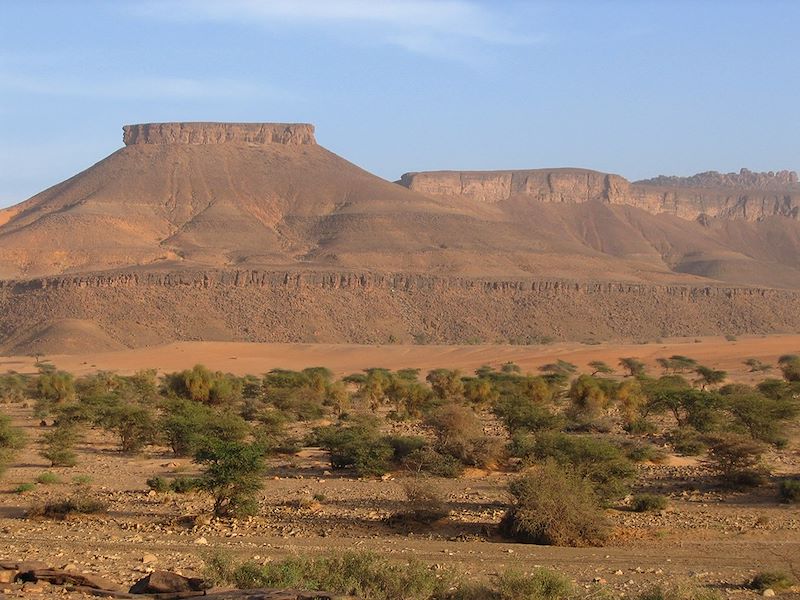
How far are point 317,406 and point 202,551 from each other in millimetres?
26345

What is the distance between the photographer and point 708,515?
21734 millimetres

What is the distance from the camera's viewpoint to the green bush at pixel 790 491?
22812 mm

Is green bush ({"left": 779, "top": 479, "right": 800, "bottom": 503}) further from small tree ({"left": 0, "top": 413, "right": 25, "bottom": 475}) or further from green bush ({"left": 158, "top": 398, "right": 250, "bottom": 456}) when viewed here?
small tree ({"left": 0, "top": 413, "right": 25, "bottom": 475})

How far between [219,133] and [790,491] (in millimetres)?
142845

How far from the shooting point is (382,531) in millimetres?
20156

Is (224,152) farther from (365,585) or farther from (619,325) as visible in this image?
(365,585)

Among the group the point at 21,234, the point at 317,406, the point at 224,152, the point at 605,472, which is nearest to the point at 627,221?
the point at 224,152

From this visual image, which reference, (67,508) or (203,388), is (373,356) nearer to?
(203,388)

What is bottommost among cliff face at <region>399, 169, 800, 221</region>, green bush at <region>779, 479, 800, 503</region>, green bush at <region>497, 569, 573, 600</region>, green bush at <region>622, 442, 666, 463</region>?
green bush at <region>622, 442, 666, 463</region>

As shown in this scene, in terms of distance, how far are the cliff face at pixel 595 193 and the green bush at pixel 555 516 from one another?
479 feet

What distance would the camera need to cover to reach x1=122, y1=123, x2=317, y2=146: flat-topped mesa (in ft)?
519

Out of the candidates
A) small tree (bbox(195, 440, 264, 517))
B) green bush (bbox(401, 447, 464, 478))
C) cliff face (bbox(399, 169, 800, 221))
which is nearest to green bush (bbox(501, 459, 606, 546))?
small tree (bbox(195, 440, 264, 517))

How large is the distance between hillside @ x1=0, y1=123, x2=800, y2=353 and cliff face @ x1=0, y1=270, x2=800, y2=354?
0.68 ft

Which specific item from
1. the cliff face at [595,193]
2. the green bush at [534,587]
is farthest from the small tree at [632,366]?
the cliff face at [595,193]
